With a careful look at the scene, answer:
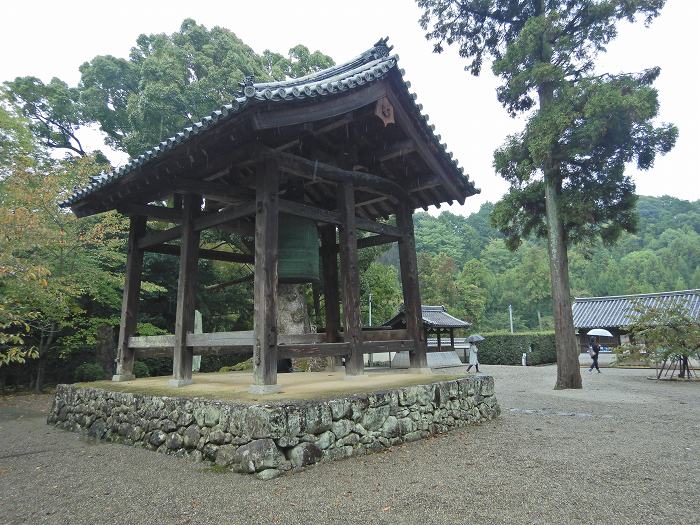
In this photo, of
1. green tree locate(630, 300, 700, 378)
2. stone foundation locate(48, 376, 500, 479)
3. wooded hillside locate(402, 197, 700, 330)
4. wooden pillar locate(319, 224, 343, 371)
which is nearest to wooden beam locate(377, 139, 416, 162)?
wooden pillar locate(319, 224, 343, 371)

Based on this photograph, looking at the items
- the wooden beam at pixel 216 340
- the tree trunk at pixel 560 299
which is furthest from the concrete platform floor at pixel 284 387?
the tree trunk at pixel 560 299

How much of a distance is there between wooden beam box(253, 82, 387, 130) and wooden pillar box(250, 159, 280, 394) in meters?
0.70

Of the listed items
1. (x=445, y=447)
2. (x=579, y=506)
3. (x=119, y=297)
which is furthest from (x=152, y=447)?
(x=119, y=297)

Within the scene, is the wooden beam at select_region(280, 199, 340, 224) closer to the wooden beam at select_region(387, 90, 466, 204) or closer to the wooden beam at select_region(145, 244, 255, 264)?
the wooden beam at select_region(387, 90, 466, 204)

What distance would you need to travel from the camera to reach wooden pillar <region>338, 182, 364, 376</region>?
6.01m

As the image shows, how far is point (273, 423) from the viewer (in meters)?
4.22

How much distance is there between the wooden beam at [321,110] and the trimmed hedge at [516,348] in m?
23.1

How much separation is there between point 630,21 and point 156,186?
1280 cm

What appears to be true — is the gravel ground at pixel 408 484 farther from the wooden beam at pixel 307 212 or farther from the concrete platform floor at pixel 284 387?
the wooden beam at pixel 307 212

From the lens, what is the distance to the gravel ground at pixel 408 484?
3.25 m

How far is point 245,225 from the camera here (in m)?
7.61

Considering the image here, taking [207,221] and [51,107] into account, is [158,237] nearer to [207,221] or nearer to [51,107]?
[207,221]

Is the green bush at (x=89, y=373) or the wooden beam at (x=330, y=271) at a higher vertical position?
the wooden beam at (x=330, y=271)

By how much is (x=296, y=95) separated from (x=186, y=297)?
3075 millimetres
